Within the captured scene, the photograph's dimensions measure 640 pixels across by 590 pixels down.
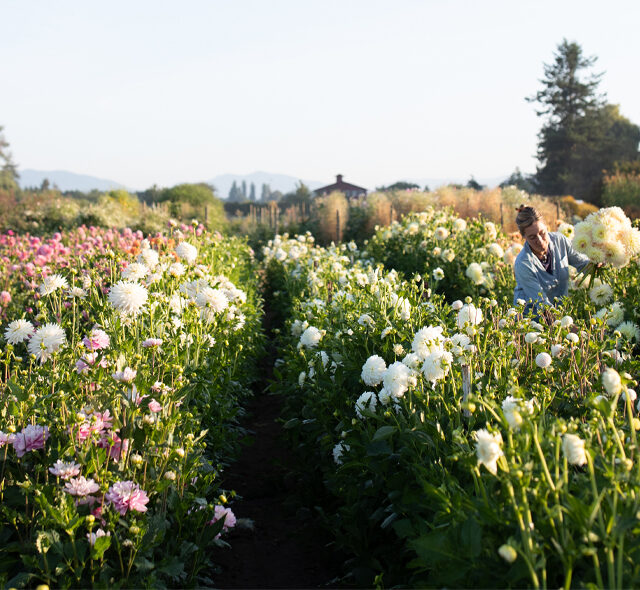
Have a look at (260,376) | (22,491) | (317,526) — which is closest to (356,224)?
(260,376)

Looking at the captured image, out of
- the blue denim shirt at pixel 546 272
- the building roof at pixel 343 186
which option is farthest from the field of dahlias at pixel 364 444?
the building roof at pixel 343 186

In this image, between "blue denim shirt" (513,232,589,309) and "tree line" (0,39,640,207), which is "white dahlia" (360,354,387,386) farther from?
"tree line" (0,39,640,207)

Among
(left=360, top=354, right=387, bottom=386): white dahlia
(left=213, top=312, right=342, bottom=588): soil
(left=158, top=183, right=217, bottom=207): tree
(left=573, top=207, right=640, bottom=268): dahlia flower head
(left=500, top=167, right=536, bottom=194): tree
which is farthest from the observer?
(left=500, top=167, right=536, bottom=194): tree

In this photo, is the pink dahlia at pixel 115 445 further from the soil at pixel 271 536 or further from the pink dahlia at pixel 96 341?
the soil at pixel 271 536

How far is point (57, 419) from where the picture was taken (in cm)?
239

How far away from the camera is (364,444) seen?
106 inches

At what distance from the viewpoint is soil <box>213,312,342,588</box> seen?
3.01 metres

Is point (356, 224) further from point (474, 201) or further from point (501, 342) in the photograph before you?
point (501, 342)

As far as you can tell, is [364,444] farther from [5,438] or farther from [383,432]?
[5,438]

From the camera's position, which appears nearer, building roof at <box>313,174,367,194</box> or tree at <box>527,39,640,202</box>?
tree at <box>527,39,640,202</box>

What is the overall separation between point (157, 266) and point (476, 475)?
309 cm

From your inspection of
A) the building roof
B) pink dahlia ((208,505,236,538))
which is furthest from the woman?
the building roof

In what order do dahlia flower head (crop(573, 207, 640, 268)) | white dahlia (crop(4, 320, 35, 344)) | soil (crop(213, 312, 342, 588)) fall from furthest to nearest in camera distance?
dahlia flower head (crop(573, 207, 640, 268)) < white dahlia (crop(4, 320, 35, 344)) < soil (crop(213, 312, 342, 588))

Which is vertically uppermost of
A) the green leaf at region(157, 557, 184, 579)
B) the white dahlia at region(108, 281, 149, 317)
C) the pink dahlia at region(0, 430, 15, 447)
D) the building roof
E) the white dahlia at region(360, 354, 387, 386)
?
the building roof
